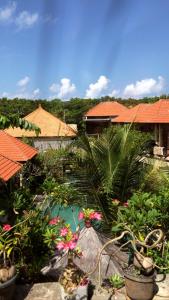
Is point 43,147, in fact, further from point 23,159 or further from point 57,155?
point 23,159

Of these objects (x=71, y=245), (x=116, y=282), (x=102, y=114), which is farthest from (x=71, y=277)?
(x=102, y=114)

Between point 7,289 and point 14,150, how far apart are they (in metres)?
14.7

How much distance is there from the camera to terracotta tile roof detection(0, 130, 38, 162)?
735 inches

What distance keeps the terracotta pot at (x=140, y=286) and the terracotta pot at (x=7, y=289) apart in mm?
1659

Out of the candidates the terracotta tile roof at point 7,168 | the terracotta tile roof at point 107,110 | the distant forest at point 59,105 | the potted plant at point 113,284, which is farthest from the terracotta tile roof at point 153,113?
the potted plant at point 113,284

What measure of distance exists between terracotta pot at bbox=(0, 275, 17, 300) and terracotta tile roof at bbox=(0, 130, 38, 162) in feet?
44.1

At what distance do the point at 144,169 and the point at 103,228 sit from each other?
1719 mm

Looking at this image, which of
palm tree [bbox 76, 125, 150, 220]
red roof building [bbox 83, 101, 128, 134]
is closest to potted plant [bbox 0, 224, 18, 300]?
palm tree [bbox 76, 125, 150, 220]

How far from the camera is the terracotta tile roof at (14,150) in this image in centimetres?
1866

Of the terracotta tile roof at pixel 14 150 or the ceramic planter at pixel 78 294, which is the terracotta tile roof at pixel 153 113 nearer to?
the terracotta tile roof at pixel 14 150

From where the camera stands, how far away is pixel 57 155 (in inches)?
838

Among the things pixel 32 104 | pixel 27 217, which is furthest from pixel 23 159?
pixel 32 104

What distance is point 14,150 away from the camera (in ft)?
63.4

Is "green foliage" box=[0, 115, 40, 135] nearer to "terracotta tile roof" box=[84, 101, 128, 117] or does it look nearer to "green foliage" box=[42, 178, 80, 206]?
"green foliage" box=[42, 178, 80, 206]
